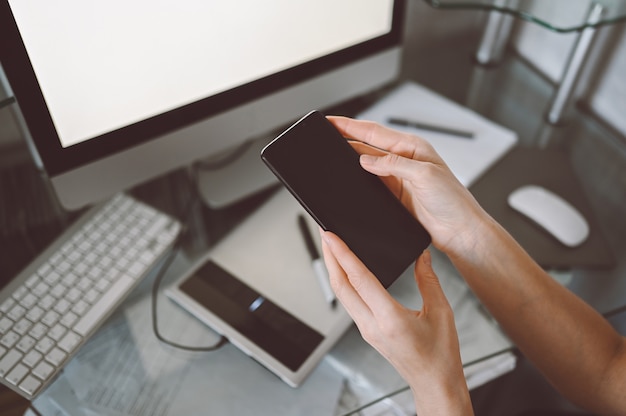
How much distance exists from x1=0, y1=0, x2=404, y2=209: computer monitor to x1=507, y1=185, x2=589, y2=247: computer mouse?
303 millimetres

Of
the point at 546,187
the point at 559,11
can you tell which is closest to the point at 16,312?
the point at 546,187

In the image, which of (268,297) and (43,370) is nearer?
(43,370)

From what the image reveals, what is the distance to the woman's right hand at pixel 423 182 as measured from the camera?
56 cm

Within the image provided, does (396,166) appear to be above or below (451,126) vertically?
above

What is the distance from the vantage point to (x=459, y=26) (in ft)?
3.72

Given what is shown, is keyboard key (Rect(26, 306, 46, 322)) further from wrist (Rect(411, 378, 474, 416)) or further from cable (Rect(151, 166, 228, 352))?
wrist (Rect(411, 378, 474, 416))

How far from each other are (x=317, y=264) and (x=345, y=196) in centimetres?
15

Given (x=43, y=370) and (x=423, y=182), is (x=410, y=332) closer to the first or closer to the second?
(x=423, y=182)

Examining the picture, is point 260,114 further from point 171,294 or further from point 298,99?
point 171,294

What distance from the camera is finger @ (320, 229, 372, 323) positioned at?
50cm

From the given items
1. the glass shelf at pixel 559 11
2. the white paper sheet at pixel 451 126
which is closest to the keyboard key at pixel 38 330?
the white paper sheet at pixel 451 126

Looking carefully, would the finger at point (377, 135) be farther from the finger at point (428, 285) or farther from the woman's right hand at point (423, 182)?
the finger at point (428, 285)

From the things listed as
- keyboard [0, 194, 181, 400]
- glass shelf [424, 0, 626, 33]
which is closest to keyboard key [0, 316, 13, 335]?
keyboard [0, 194, 181, 400]

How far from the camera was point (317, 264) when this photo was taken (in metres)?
0.69
